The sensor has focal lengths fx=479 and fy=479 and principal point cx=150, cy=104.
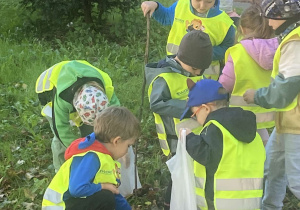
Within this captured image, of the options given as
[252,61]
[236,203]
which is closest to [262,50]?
[252,61]

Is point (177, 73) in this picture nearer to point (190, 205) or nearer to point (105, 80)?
point (105, 80)

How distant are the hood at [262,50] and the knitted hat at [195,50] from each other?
1.13 feet

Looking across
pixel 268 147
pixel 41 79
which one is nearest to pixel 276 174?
pixel 268 147

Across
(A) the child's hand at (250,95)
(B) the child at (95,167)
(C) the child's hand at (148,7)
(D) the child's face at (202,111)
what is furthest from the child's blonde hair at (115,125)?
(C) the child's hand at (148,7)

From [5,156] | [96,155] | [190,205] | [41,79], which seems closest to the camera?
[96,155]

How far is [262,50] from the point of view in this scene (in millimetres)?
3557

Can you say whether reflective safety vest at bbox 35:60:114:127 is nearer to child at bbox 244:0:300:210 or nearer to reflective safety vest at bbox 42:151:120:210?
reflective safety vest at bbox 42:151:120:210

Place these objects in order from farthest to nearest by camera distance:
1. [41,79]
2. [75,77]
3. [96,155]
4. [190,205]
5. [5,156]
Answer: [5,156], [41,79], [75,77], [190,205], [96,155]

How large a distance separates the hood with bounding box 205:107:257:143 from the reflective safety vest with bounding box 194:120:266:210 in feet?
0.10

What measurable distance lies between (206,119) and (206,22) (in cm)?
153

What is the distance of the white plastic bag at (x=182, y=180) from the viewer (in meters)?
3.10

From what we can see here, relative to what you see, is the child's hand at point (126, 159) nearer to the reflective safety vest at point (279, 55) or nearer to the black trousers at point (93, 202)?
the black trousers at point (93, 202)

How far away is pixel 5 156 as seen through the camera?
15.3ft

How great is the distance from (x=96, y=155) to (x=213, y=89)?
2.70ft
